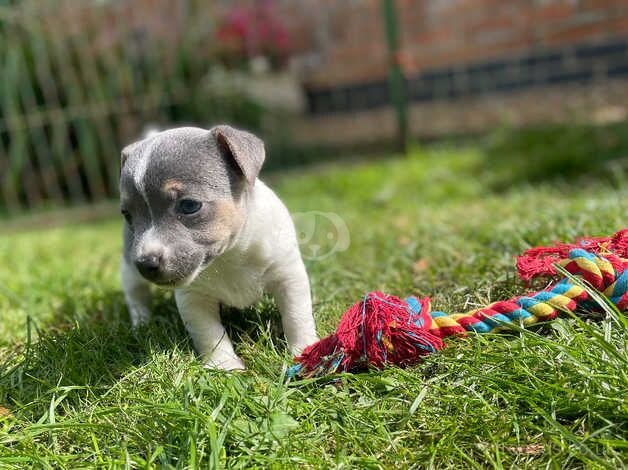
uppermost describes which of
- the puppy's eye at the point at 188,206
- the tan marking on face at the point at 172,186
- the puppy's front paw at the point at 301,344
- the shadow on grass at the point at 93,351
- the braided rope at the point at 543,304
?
the tan marking on face at the point at 172,186

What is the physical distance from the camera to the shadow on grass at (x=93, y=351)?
6.93 feet

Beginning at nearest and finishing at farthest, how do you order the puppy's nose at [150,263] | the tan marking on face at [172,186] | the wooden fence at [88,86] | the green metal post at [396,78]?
the puppy's nose at [150,263], the tan marking on face at [172,186], the green metal post at [396,78], the wooden fence at [88,86]

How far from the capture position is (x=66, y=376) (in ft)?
7.05

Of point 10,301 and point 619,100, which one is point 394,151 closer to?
point 619,100

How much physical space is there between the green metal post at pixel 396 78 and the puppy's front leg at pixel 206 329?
489 centimetres

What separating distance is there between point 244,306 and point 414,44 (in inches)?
224

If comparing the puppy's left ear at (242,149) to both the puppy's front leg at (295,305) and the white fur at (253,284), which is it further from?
the puppy's front leg at (295,305)

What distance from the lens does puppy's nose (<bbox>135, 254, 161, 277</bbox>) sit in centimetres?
194

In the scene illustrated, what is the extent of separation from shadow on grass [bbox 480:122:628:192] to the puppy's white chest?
3258 millimetres

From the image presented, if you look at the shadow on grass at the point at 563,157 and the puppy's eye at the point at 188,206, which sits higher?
the puppy's eye at the point at 188,206

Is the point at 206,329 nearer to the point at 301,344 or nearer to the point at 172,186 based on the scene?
the point at 301,344

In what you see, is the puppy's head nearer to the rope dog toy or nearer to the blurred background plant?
the rope dog toy

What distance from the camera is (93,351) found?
2285mm

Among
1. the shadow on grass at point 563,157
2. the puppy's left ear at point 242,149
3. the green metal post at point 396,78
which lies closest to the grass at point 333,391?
the puppy's left ear at point 242,149
